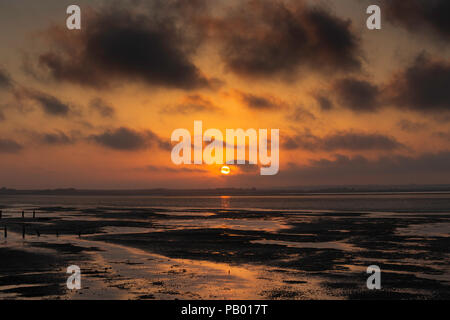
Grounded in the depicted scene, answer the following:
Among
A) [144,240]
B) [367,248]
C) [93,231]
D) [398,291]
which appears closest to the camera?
[398,291]

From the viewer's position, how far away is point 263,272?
2717 centimetres

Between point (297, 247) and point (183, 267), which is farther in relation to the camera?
point (297, 247)

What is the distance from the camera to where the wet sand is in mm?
22078

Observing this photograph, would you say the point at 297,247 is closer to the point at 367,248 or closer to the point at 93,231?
the point at 367,248

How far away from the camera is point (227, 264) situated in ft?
98.6

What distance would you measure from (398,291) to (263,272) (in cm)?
785

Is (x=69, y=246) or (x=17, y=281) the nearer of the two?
(x=17, y=281)

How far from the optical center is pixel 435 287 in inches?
900

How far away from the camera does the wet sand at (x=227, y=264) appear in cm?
2208
